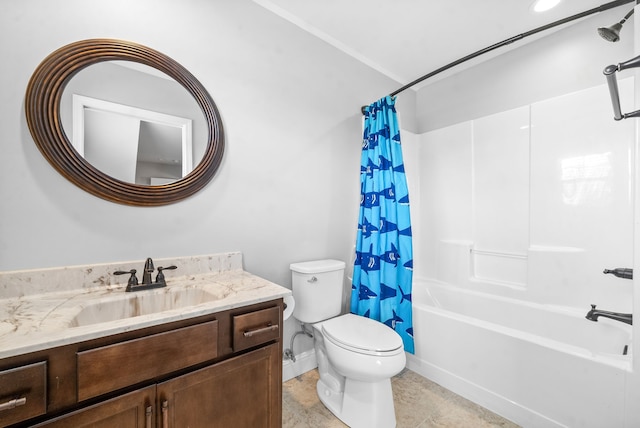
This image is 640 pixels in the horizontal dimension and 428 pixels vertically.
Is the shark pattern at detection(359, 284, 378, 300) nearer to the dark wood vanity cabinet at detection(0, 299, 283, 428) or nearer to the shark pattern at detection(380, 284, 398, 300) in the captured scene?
the shark pattern at detection(380, 284, 398, 300)

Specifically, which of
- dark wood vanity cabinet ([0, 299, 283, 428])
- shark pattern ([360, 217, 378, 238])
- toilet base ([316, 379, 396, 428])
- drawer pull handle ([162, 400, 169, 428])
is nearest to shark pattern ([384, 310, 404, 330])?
toilet base ([316, 379, 396, 428])

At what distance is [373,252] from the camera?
199 centimetres

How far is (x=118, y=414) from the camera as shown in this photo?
806 mm

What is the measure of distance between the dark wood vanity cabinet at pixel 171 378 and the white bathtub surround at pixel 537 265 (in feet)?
4.35

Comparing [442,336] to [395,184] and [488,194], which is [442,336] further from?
[488,194]

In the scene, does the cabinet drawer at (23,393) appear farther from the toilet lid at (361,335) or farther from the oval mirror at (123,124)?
the toilet lid at (361,335)

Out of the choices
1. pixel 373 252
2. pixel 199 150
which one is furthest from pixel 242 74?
pixel 373 252

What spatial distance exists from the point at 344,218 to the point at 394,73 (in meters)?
1.53

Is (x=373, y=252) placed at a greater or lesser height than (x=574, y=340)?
greater

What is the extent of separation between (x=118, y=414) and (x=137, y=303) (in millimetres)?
442

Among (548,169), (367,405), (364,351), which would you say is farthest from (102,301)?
(548,169)

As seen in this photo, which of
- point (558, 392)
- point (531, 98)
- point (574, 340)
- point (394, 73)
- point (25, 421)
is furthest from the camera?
point (394, 73)

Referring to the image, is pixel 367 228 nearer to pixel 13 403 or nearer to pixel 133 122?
pixel 133 122

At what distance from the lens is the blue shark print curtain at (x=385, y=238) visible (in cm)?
197
